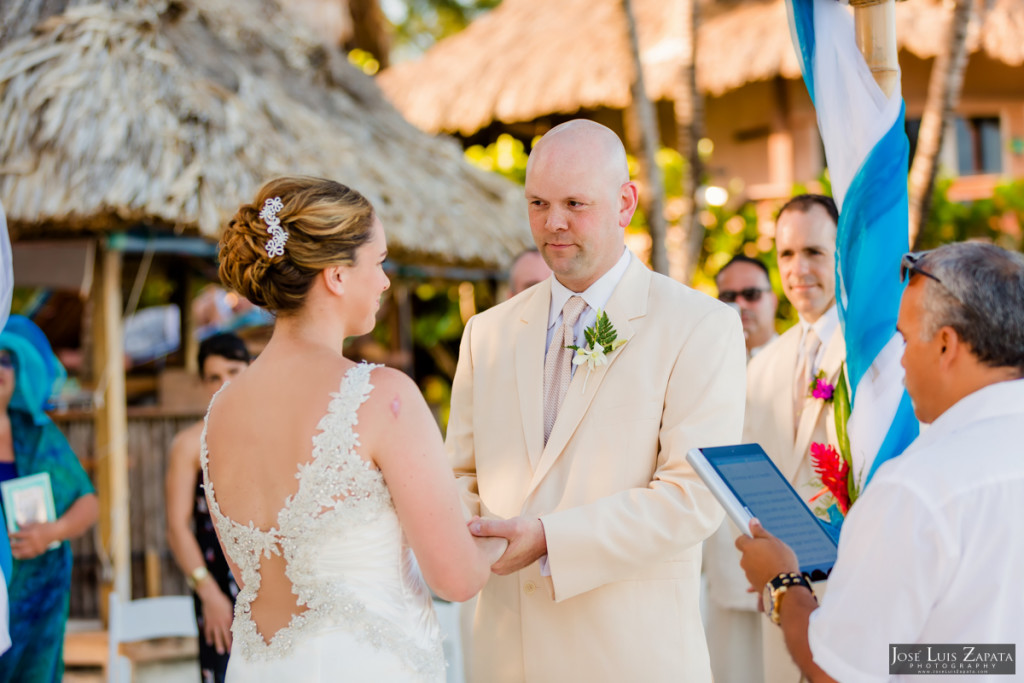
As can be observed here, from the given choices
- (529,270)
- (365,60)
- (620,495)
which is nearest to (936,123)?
(529,270)

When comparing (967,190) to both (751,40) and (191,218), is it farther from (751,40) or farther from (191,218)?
(191,218)

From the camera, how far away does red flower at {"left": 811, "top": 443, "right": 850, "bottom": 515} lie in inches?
115

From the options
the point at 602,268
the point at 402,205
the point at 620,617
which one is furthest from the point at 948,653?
the point at 402,205

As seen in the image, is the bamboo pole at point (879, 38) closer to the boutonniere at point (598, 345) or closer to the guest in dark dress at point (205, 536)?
the boutonniere at point (598, 345)

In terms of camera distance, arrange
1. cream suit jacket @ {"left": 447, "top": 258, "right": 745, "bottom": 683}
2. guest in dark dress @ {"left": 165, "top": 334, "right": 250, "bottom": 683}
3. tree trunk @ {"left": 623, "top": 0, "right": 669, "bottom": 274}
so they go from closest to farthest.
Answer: cream suit jacket @ {"left": 447, "top": 258, "right": 745, "bottom": 683} < guest in dark dress @ {"left": 165, "top": 334, "right": 250, "bottom": 683} < tree trunk @ {"left": 623, "top": 0, "right": 669, "bottom": 274}

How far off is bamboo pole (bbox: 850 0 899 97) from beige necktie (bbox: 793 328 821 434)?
4.81 ft

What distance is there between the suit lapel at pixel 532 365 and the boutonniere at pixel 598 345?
0.51 ft

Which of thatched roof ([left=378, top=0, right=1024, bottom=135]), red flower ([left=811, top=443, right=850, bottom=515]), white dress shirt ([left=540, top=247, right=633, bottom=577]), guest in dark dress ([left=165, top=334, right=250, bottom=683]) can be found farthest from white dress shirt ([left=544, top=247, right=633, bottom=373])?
thatched roof ([left=378, top=0, right=1024, bottom=135])

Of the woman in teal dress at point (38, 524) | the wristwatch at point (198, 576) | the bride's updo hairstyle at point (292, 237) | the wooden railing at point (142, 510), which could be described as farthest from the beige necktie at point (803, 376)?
the wooden railing at point (142, 510)

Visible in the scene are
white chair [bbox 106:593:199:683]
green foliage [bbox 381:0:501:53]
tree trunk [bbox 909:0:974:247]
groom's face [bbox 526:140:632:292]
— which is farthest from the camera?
green foliage [bbox 381:0:501:53]

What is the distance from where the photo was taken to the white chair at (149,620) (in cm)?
491

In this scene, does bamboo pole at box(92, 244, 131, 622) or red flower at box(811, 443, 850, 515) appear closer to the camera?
red flower at box(811, 443, 850, 515)

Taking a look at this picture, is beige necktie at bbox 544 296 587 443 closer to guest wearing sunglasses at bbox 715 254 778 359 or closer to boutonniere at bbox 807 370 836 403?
boutonniere at bbox 807 370 836 403

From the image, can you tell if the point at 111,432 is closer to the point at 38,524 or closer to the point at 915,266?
the point at 38,524
